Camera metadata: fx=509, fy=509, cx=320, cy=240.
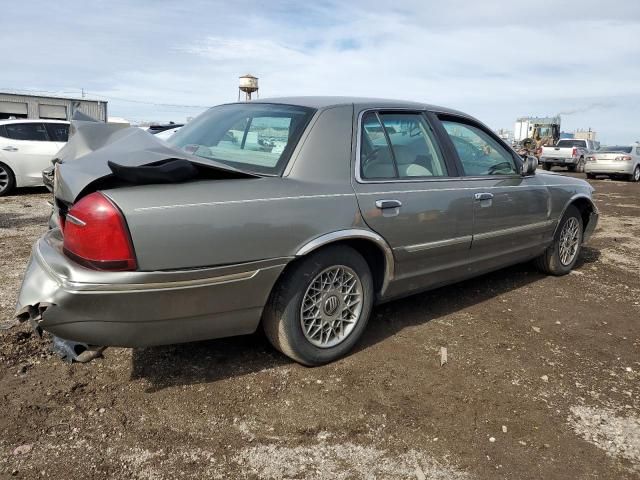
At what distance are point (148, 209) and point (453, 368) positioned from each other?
2050 millimetres

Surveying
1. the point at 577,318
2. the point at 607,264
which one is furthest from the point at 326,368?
the point at 607,264

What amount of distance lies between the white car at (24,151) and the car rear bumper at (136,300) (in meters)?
8.42

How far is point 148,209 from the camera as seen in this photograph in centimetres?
232

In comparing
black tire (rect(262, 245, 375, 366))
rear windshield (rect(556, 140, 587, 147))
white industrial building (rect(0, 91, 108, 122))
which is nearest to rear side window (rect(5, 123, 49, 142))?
black tire (rect(262, 245, 375, 366))

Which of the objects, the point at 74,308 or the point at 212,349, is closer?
the point at 74,308

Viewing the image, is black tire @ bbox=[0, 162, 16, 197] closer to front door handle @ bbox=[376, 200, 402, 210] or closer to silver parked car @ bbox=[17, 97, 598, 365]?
silver parked car @ bbox=[17, 97, 598, 365]

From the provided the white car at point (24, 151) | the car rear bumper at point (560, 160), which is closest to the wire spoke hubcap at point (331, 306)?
the white car at point (24, 151)

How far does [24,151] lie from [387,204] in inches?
369

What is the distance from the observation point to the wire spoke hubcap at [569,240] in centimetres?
509

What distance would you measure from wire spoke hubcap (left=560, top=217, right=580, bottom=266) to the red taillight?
4.24 meters

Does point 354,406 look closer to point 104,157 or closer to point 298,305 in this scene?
point 298,305

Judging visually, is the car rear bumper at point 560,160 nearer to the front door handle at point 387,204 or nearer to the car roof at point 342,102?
the car roof at point 342,102

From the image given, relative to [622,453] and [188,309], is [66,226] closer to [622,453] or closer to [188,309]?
[188,309]

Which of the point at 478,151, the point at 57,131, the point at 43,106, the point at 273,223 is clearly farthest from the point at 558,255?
the point at 43,106
